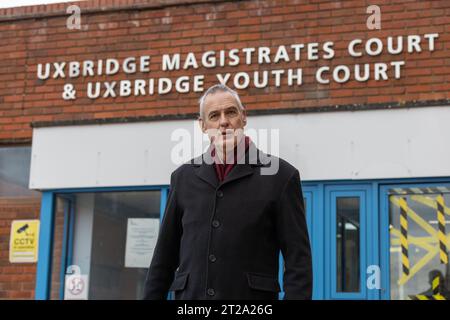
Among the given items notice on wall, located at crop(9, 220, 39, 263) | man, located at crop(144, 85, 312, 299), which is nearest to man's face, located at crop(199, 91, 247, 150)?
man, located at crop(144, 85, 312, 299)

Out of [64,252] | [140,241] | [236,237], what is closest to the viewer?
[236,237]

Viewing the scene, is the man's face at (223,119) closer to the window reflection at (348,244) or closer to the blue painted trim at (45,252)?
the window reflection at (348,244)

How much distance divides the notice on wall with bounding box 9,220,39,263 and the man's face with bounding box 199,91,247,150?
17.7 feet

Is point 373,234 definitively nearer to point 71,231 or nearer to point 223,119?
point 71,231

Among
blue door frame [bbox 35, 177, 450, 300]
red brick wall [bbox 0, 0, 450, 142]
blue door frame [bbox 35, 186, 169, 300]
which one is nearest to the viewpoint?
blue door frame [bbox 35, 177, 450, 300]

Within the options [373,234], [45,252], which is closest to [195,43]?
[45,252]

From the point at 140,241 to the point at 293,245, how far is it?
4851 mm

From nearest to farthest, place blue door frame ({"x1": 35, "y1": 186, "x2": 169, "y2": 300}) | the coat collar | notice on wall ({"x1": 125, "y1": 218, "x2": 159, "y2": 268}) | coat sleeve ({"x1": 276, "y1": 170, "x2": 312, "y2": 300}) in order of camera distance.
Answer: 1. coat sleeve ({"x1": 276, "y1": 170, "x2": 312, "y2": 300})
2. the coat collar
3. notice on wall ({"x1": 125, "y1": 218, "x2": 159, "y2": 268})
4. blue door frame ({"x1": 35, "y1": 186, "x2": 169, "y2": 300})

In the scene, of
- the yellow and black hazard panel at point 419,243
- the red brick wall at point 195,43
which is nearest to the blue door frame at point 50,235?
the red brick wall at point 195,43

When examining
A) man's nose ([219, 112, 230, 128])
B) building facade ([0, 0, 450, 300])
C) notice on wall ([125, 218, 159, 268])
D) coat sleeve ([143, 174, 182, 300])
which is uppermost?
building facade ([0, 0, 450, 300])

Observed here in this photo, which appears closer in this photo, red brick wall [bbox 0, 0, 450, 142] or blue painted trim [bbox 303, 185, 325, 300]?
blue painted trim [bbox 303, 185, 325, 300]

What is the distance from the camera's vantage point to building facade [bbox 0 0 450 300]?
6.94 m

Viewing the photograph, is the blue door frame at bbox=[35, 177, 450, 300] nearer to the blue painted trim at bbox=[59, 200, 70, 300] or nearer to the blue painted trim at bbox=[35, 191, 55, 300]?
the blue painted trim at bbox=[59, 200, 70, 300]

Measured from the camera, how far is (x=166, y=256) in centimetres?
312
